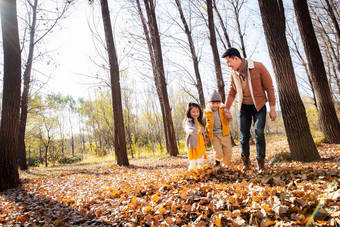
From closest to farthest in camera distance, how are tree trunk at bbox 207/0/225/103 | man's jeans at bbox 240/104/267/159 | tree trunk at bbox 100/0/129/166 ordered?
man's jeans at bbox 240/104/267/159 → tree trunk at bbox 100/0/129/166 → tree trunk at bbox 207/0/225/103

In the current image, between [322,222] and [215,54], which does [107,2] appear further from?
[322,222]

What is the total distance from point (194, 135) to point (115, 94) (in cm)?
458

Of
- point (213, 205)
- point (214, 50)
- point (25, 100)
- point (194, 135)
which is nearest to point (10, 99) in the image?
point (194, 135)

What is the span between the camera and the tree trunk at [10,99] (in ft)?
17.1

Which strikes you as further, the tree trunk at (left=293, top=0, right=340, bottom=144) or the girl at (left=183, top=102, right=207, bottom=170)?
the tree trunk at (left=293, top=0, right=340, bottom=144)

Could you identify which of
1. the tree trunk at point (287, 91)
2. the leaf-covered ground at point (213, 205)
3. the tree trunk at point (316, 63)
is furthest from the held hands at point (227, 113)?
the tree trunk at point (316, 63)

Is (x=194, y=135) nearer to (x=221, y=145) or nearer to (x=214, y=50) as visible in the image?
(x=221, y=145)

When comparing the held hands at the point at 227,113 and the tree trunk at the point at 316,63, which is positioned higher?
the tree trunk at the point at 316,63

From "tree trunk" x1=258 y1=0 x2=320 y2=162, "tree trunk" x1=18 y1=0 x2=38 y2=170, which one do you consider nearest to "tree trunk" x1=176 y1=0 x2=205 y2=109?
"tree trunk" x1=258 y1=0 x2=320 y2=162

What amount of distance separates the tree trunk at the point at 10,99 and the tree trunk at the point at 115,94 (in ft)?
9.57

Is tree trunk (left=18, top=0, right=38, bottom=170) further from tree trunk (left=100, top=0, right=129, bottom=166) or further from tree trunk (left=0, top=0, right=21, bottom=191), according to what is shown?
tree trunk (left=100, top=0, right=129, bottom=166)

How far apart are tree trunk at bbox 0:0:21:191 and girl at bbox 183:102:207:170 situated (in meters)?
4.87

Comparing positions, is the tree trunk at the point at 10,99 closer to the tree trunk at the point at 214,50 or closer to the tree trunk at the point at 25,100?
the tree trunk at the point at 25,100

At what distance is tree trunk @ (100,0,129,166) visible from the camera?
7.63 meters
